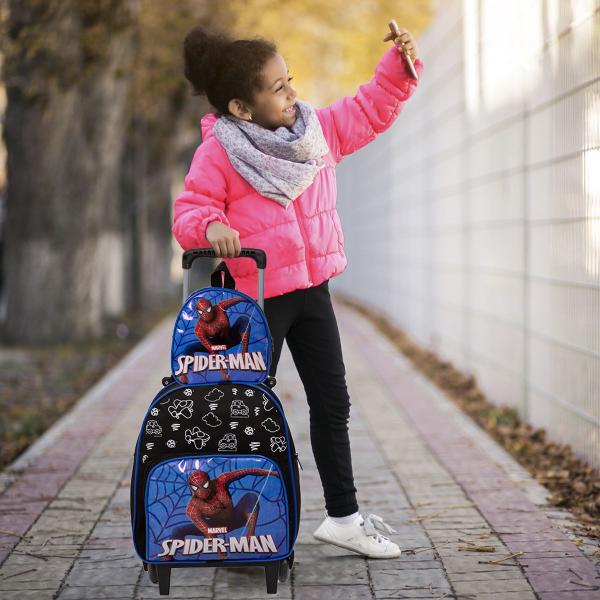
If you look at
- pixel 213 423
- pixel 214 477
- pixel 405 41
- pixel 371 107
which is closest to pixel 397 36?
pixel 405 41

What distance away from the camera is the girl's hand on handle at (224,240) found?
3.77 m

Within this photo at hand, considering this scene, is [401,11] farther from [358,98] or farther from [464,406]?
[358,98]

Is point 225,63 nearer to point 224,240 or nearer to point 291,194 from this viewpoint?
point 291,194

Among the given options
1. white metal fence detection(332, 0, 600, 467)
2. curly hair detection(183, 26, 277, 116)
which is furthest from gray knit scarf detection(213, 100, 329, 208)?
white metal fence detection(332, 0, 600, 467)

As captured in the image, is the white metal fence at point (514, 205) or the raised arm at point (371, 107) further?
the white metal fence at point (514, 205)

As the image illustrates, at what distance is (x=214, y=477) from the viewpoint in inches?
152

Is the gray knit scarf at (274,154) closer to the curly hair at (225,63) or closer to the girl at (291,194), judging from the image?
the girl at (291,194)

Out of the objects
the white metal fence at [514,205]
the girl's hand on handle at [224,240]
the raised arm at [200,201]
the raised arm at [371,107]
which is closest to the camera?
the girl's hand on handle at [224,240]

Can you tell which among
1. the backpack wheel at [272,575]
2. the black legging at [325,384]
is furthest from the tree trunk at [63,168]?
the backpack wheel at [272,575]

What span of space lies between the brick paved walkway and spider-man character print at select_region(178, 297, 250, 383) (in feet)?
2.81

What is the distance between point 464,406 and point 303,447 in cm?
187

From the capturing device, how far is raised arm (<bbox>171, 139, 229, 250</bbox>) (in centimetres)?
388

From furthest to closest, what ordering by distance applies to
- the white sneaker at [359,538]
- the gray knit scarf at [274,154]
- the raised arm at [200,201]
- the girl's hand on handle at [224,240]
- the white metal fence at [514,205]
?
the white metal fence at [514,205], the white sneaker at [359,538], the gray knit scarf at [274,154], the raised arm at [200,201], the girl's hand on handle at [224,240]

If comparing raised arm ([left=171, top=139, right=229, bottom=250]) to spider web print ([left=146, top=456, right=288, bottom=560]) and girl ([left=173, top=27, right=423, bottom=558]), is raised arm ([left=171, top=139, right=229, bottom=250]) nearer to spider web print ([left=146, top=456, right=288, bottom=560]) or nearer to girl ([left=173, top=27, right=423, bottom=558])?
girl ([left=173, top=27, right=423, bottom=558])
